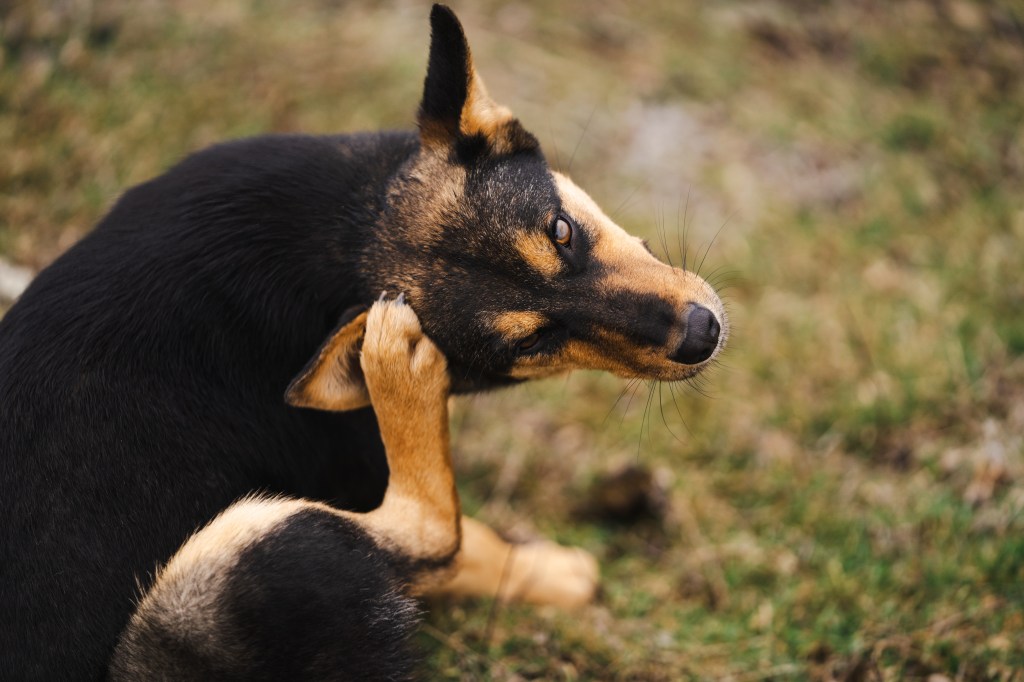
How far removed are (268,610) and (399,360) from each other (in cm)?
98

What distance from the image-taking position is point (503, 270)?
3.20 m

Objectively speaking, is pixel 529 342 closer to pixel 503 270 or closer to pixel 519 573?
pixel 503 270

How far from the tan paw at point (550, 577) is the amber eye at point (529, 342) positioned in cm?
144

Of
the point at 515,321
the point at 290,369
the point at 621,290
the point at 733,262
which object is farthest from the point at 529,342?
the point at 733,262

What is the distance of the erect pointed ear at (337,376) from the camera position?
9.74 feet

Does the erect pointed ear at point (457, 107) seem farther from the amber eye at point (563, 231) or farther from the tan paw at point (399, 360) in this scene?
the tan paw at point (399, 360)

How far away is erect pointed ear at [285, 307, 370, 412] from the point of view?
297 cm

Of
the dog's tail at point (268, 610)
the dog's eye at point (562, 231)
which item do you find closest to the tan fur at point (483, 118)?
the dog's eye at point (562, 231)

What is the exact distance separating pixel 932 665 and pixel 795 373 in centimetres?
225

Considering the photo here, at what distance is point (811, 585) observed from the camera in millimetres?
4230

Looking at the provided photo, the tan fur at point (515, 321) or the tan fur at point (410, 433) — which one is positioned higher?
the tan fur at point (515, 321)

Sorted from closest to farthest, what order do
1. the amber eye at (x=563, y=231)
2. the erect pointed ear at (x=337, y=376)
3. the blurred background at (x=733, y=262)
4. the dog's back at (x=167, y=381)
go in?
1. the dog's back at (x=167, y=381)
2. the erect pointed ear at (x=337, y=376)
3. the amber eye at (x=563, y=231)
4. the blurred background at (x=733, y=262)

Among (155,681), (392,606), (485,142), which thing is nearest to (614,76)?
(485,142)

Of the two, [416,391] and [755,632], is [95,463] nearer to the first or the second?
[416,391]
